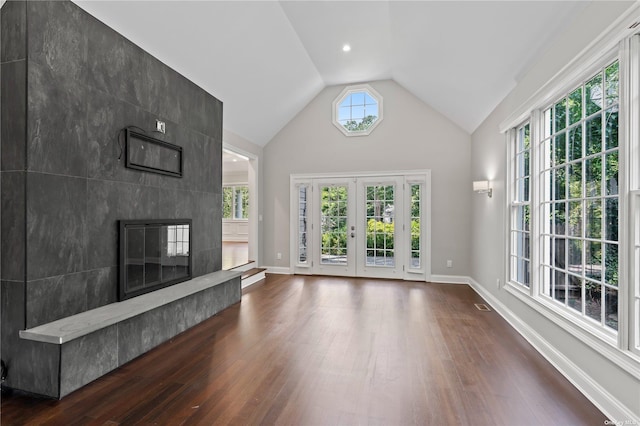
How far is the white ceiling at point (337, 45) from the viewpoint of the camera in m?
2.88

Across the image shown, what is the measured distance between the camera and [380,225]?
613 centimetres

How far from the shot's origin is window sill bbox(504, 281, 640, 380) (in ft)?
5.83

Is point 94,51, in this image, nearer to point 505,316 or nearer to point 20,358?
point 20,358

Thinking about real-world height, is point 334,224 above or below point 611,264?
above

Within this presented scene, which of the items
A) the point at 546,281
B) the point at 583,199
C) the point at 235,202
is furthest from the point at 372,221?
the point at 235,202

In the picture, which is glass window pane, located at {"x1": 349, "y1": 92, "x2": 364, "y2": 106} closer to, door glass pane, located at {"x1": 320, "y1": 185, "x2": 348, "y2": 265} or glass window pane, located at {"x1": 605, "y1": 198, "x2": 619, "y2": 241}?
door glass pane, located at {"x1": 320, "y1": 185, "x2": 348, "y2": 265}

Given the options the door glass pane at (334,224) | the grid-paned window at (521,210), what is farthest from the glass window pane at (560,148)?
the door glass pane at (334,224)

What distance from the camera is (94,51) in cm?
266

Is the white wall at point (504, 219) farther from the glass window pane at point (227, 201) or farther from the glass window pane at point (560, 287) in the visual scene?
the glass window pane at point (227, 201)

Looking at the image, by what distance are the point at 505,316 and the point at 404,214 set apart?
262 cm

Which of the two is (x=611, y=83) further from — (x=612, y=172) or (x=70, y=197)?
(x=70, y=197)

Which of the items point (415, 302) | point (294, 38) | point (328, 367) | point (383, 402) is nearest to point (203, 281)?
point (328, 367)

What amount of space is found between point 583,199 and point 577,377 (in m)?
1.33

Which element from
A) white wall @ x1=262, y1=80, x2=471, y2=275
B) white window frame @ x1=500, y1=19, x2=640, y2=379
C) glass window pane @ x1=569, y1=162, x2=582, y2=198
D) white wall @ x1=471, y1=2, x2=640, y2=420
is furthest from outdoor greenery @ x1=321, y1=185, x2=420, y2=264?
white window frame @ x1=500, y1=19, x2=640, y2=379
